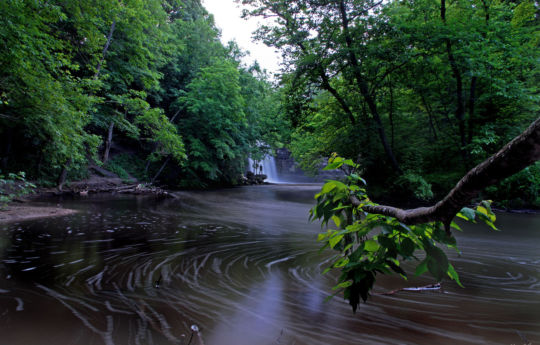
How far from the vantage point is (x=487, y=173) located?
695mm

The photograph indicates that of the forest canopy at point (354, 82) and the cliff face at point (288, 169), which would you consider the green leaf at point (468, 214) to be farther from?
the cliff face at point (288, 169)

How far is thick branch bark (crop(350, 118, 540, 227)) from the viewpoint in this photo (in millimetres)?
592

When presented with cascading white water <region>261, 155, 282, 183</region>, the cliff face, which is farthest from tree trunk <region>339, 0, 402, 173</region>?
the cliff face

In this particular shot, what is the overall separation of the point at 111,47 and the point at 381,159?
1498 centimetres

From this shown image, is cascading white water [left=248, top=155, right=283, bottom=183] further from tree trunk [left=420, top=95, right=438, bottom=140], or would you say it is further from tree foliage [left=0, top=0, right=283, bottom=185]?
tree trunk [left=420, top=95, right=438, bottom=140]

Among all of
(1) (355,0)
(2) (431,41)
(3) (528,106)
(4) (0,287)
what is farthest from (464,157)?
(4) (0,287)

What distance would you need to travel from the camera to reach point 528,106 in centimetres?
898

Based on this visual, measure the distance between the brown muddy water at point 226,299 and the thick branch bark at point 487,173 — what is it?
1180 mm

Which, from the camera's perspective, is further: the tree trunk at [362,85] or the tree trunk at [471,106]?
the tree trunk at [362,85]

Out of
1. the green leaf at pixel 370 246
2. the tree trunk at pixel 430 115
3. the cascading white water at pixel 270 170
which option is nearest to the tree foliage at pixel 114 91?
the green leaf at pixel 370 246

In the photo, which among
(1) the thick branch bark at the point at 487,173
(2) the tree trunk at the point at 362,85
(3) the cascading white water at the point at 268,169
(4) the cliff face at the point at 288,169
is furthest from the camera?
(4) the cliff face at the point at 288,169

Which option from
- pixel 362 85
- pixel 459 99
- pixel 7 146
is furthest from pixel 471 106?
pixel 7 146

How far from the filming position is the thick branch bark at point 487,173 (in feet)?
1.94

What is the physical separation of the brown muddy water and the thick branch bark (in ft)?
3.87
